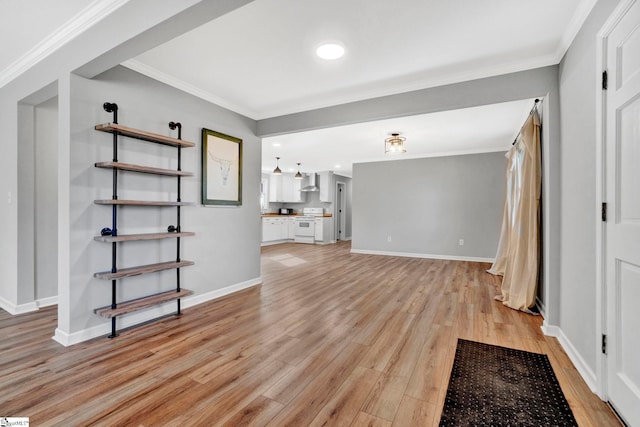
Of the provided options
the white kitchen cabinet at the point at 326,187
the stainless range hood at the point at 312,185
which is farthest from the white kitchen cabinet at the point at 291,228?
the white kitchen cabinet at the point at 326,187

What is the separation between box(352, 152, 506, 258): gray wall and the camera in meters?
6.05

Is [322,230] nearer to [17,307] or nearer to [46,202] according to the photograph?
[46,202]

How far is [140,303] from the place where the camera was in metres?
2.54

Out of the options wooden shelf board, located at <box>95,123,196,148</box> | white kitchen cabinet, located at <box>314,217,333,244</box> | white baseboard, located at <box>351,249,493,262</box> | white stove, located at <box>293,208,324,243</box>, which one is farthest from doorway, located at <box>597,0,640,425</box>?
white stove, located at <box>293,208,324,243</box>

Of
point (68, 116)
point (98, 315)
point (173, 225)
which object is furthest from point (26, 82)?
point (98, 315)

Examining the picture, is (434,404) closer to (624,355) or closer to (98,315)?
(624,355)

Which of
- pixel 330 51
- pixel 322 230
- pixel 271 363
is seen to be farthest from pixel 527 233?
pixel 322 230

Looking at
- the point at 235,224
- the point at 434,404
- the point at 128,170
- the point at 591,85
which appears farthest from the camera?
the point at 235,224

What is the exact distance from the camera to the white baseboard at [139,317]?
2.28m

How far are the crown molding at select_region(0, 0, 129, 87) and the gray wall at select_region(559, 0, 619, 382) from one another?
9.48 ft

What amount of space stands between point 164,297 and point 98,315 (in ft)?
1.65

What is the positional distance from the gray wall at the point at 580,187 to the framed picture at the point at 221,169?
10.9ft

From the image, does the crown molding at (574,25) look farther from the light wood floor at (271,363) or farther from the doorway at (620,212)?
the light wood floor at (271,363)

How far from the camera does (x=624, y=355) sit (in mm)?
1445
